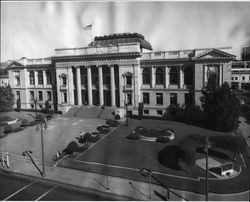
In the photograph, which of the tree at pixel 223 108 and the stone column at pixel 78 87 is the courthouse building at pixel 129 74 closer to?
the stone column at pixel 78 87

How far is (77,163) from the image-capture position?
29828mm

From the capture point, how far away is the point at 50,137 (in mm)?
39906

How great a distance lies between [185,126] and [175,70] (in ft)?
41.1

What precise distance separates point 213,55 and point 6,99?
159 feet

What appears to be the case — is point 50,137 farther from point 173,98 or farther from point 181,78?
point 181,78

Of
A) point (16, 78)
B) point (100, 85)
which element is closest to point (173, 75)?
point (100, 85)

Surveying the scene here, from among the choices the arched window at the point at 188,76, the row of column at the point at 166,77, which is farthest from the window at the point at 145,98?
the arched window at the point at 188,76

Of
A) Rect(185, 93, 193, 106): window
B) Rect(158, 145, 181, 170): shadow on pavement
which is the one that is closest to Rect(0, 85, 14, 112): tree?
Rect(185, 93, 193, 106): window

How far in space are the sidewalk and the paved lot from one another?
3406 millimetres

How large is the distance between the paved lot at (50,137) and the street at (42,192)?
235 inches

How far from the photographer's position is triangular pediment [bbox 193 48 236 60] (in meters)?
45.5

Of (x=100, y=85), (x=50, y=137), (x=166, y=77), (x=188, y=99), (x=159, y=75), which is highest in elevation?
(x=159, y=75)

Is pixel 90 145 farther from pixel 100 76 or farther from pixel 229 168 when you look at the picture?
pixel 100 76

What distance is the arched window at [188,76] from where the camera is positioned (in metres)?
49.8
